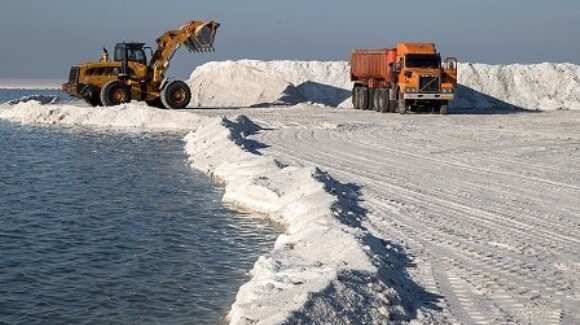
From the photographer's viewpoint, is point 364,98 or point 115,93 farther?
point 364,98

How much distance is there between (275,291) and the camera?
7.00 metres

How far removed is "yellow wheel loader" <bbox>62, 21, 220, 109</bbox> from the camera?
3133 cm

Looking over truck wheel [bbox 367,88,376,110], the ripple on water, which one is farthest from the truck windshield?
the ripple on water

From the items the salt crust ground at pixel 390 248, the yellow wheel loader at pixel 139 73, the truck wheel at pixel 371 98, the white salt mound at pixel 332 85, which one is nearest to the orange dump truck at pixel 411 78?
the truck wheel at pixel 371 98

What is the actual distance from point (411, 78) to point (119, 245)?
22573 mm

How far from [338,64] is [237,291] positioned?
3940 centimetres

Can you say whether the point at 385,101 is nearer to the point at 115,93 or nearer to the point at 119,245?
the point at 115,93

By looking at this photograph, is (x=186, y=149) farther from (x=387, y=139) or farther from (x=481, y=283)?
(x=481, y=283)

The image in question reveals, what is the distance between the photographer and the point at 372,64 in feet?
116

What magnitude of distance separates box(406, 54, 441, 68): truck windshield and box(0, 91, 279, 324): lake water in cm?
1573

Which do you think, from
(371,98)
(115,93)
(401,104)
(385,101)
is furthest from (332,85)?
(115,93)

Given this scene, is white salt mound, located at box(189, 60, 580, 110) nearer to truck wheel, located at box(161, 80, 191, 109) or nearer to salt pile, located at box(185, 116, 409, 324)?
truck wheel, located at box(161, 80, 191, 109)

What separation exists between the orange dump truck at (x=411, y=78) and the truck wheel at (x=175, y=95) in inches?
340

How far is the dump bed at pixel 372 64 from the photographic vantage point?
108 feet
